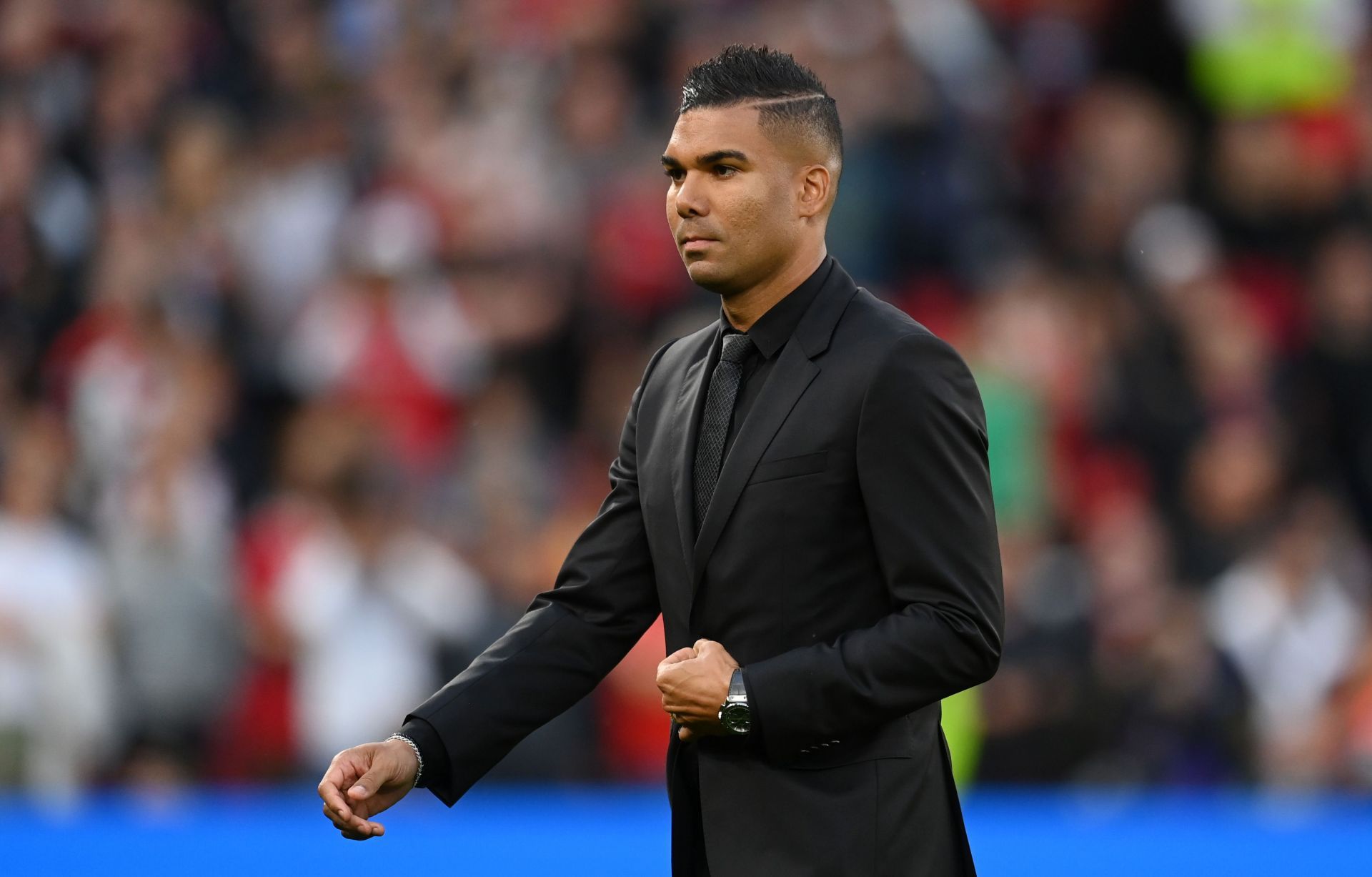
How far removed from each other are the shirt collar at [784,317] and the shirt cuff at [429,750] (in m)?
0.70

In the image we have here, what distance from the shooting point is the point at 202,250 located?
782 centimetres

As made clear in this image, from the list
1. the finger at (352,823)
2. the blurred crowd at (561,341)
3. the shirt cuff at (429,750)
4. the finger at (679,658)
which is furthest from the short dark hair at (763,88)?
the blurred crowd at (561,341)

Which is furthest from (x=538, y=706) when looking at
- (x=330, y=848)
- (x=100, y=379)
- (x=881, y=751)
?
(x=100, y=379)

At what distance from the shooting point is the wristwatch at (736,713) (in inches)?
96.1

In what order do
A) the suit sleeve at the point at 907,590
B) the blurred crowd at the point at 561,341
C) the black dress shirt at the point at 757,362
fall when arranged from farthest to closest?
the blurred crowd at the point at 561,341
the black dress shirt at the point at 757,362
the suit sleeve at the point at 907,590

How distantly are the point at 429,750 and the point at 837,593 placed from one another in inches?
24.4

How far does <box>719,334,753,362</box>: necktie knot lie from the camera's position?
2703mm

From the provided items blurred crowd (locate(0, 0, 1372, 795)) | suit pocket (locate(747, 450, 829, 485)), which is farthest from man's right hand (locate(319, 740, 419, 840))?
blurred crowd (locate(0, 0, 1372, 795))

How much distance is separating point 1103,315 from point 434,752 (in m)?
5.12

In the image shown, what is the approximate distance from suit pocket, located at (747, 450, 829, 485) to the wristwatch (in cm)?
28

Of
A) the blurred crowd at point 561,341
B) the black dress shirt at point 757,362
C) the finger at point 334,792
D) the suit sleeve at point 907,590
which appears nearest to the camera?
the suit sleeve at point 907,590

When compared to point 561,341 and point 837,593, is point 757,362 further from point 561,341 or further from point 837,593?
point 561,341

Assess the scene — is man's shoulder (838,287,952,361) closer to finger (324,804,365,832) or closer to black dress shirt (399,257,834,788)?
black dress shirt (399,257,834,788)

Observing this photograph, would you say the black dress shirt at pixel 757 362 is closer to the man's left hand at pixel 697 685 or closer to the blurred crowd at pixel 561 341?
the man's left hand at pixel 697 685
